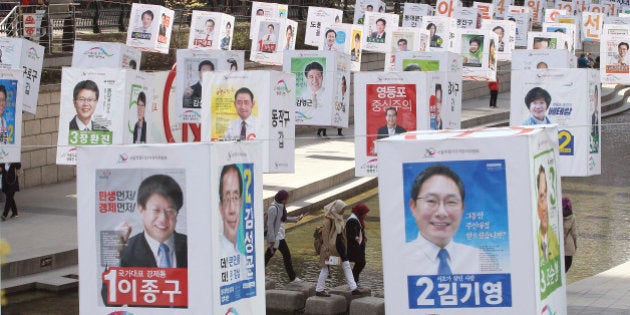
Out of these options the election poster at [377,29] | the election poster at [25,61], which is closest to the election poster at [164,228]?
the election poster at [25,61]

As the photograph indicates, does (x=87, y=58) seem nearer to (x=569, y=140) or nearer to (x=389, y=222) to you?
(x=569, y=140)

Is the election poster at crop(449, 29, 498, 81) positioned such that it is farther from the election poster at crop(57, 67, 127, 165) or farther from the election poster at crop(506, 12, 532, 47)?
the election poster at crop(57, 67, 127, 165)

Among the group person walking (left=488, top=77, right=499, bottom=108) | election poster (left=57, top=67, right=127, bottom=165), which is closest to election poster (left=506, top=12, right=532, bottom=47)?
person walking (left=488, top=77, right=499, bottom=108)

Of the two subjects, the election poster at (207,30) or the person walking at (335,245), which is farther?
the election poster at (207,30)

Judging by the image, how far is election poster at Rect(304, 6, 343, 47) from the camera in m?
31.6

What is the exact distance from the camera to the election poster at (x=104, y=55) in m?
21.5

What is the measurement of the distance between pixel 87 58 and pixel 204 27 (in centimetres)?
591

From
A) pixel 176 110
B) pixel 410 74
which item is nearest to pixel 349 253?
pixel 410 74

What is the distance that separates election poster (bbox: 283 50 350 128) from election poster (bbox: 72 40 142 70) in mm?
2591

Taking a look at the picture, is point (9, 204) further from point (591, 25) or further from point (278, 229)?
point (591, 25)

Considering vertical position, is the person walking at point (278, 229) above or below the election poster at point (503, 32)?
below

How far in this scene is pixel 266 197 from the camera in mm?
25219

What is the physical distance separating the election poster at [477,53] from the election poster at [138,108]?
449 inches

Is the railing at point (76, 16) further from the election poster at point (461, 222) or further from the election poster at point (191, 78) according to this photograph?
the election poster at point (461, 222)
